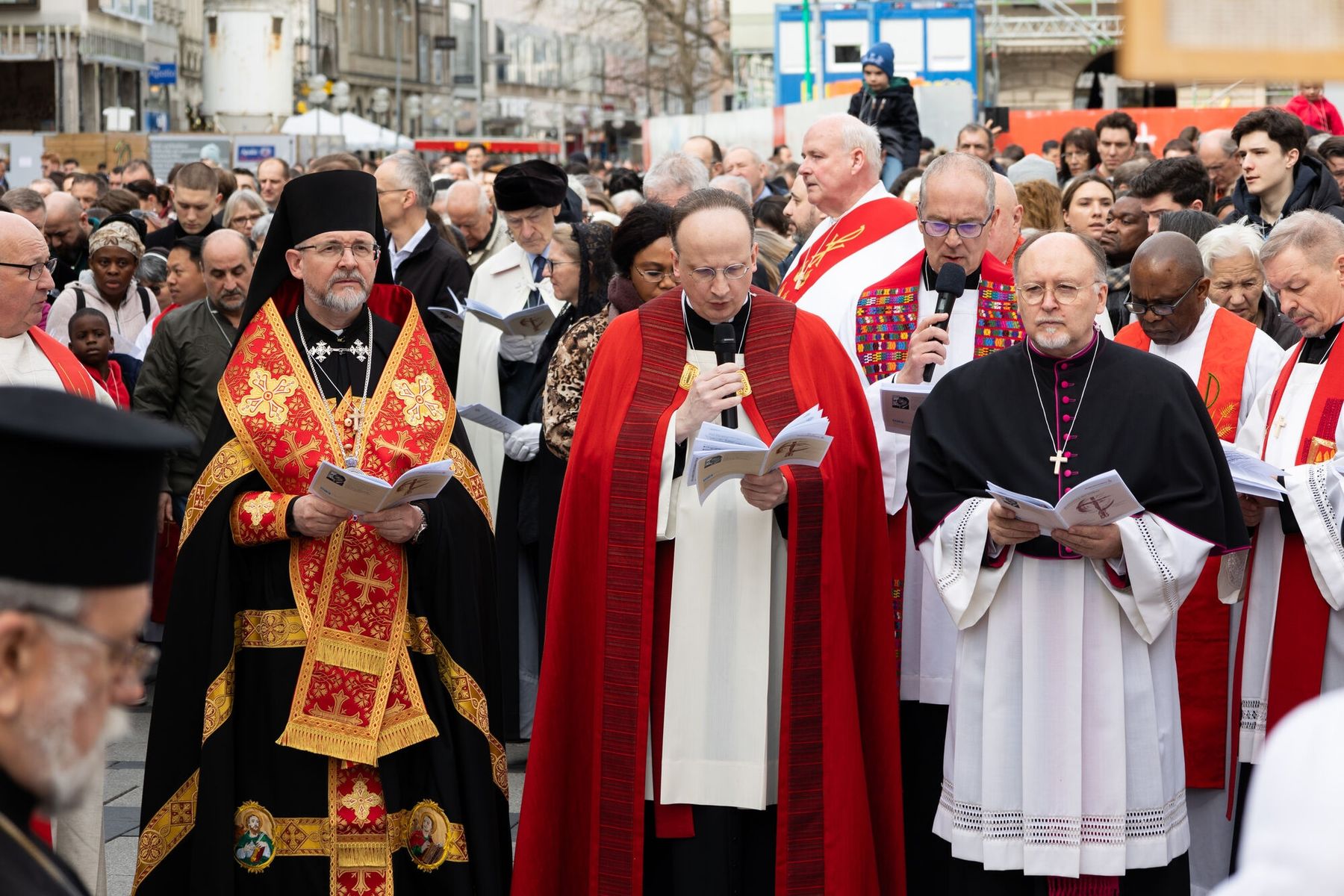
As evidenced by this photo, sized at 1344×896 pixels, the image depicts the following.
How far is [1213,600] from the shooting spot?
570 centimetres

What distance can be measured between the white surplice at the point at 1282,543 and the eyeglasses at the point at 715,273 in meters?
1.67

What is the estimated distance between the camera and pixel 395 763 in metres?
5.09

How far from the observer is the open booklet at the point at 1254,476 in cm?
491

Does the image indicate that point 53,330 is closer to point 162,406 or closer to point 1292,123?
point 162,406

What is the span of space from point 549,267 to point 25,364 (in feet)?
10.4

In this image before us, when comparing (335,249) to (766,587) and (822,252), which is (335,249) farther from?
(822,252)

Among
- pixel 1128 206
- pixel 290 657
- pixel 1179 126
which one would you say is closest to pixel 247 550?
pixel 290 657

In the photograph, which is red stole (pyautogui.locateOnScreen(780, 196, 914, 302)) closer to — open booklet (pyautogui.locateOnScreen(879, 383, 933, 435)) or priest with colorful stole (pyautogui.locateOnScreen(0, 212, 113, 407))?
open booklet (pyautogui.locateOnScreen(879, 383, 933, 435))

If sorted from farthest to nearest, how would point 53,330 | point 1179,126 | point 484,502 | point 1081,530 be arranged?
point 1179,126 < point 53,330 < point 484,502 < point 1081,530

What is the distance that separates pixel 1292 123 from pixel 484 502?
4.73 metres

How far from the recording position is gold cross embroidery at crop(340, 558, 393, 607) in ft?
16.6

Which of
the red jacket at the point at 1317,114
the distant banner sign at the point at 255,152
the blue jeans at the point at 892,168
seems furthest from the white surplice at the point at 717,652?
the distant banner sign at the point at 255,152

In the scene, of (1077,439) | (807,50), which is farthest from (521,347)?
(807,50)

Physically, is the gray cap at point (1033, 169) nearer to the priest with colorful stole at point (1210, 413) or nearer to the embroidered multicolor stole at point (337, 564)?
the priest with colorful stole at point (1210, 413)
